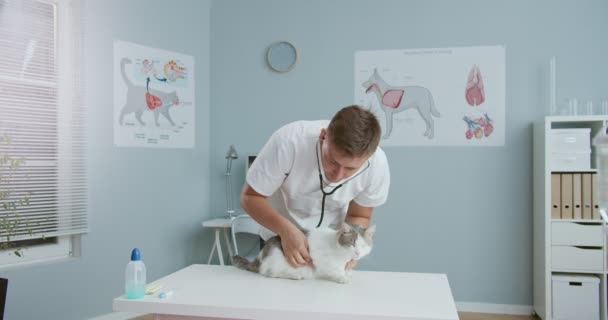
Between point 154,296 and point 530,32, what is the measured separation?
3.07m

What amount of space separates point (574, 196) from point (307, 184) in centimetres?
214

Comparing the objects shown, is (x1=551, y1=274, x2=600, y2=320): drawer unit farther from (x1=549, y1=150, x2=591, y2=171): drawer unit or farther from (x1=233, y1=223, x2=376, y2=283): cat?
(x1=233, y1=223, x2=376, y2=283): cat

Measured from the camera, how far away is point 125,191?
3.26 m

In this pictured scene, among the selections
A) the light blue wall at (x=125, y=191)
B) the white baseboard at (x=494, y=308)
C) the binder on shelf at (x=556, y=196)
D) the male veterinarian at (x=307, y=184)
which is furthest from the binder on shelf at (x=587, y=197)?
the light blue wall at (x=125, y=191)

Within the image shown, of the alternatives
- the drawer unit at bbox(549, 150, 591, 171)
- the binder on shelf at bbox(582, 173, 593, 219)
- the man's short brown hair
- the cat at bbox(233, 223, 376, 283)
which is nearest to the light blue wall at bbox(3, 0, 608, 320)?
the drawer unit at bbox(549, 150, 591, 171)

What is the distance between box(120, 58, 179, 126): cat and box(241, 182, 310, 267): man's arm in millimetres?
1798

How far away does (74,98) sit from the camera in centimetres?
295

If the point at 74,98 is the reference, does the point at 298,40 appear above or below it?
above

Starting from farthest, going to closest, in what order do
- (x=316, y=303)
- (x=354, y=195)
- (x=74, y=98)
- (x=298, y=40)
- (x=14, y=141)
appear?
(x=298, y=40) < (x=74, y=98) < (x=14, y=141) < (x=354, y=195) < (x=316, y=303)

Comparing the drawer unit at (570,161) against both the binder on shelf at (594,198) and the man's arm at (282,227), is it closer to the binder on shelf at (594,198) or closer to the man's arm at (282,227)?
the binder on shelf at (594,198)

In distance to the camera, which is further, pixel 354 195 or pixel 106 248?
pixel 106 248

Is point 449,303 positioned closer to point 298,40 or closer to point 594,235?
point 594,235

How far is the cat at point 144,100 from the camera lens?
326 centimetres

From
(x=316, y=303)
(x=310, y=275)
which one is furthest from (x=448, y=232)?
(x=316, y=303)
